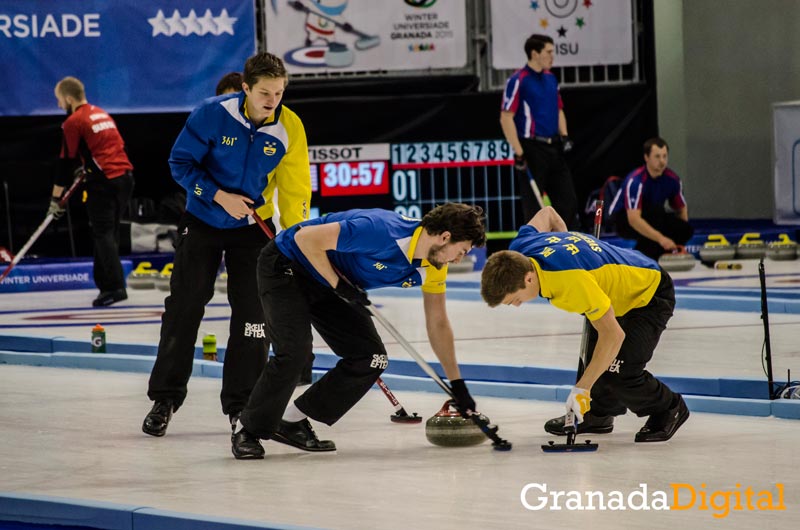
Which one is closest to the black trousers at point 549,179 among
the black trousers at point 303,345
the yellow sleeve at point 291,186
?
the yellow sleeve at point 291,186

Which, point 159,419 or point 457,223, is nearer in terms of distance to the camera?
point 457,223

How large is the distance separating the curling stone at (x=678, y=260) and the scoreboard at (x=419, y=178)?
1608 millimetres

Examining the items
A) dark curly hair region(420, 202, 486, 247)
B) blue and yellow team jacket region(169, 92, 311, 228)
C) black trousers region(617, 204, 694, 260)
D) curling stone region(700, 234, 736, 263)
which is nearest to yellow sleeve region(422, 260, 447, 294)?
dark curly hair region(420, 202, 486, 247)

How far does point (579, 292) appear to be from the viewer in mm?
4523

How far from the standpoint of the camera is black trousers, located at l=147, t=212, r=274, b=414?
5.26 metres

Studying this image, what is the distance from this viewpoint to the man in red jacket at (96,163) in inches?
364

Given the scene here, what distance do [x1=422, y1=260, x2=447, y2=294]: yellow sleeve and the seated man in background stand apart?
5390 millimetres

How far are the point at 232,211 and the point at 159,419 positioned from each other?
83cm

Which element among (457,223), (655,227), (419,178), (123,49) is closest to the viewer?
(457,223)

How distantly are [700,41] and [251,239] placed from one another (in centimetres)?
904

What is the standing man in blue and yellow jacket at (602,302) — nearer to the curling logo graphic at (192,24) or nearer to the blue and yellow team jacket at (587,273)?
the blue and yellow team jacket at (587,273)

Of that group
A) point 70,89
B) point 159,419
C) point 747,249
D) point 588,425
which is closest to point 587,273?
point 588,425

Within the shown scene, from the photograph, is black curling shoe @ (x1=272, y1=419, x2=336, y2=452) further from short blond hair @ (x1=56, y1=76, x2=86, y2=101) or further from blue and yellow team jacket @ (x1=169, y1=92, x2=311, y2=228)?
short blond hair @ (x1=56, y1=76, x2=86, y2=101)

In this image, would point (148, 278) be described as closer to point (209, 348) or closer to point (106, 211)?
point (106, 211)
